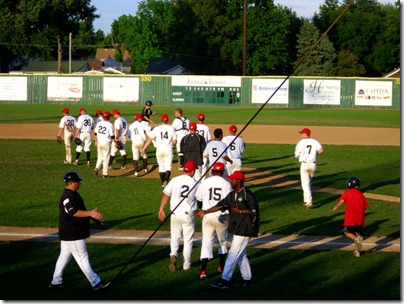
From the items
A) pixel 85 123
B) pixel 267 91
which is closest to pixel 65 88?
pixel 267 91

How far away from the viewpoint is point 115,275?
453 inches

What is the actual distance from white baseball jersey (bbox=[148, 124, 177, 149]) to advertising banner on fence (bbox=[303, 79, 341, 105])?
4675 centimetres

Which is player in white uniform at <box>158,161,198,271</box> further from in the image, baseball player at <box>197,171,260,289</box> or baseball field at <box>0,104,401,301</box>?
baseball player at <box>197,171,260,289</box>

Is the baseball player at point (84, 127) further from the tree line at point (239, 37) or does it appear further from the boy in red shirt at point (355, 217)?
the tree line at point (239, 37)

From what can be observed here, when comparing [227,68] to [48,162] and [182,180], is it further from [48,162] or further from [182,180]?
[182,180]

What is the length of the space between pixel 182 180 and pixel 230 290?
2002mm

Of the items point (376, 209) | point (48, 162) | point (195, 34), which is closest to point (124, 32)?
point (195, 34)

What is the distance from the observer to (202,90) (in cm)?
6681

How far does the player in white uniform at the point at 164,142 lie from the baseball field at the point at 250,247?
648 mm

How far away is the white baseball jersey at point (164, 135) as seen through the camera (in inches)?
807

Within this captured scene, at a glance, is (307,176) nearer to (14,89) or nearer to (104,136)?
(104,136)

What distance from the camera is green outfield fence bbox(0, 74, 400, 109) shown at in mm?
65688

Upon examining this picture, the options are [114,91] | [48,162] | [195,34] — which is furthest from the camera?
[195,34]

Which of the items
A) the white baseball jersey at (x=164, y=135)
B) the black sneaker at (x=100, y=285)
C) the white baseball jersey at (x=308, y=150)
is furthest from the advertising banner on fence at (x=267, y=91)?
the black sneaker at (x=100, y=285)
